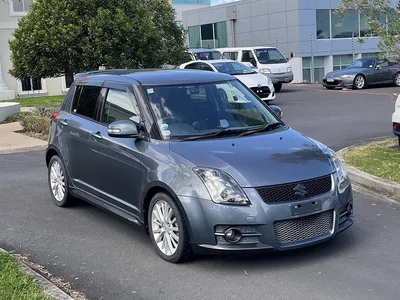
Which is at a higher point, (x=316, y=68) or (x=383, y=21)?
(x=383, y=21)

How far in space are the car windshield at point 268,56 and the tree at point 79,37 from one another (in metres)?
9.77

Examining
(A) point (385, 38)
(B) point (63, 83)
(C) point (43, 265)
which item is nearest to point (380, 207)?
(A) point (385, 38)

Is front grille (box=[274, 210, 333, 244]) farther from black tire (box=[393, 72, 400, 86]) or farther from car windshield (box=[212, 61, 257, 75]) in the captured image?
black tire (box=[393, 72, 400, 86])

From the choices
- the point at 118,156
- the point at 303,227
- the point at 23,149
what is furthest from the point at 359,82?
the point at 303,227

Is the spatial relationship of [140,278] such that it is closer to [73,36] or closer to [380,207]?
[380,207]

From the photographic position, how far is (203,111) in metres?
6.04

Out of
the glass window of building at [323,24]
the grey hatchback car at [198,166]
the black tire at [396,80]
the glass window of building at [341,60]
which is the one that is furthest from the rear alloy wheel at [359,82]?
the grey hatchback car at [198,166]

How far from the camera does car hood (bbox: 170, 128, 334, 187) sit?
16.4ft

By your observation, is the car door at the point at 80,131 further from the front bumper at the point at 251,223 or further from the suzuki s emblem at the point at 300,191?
the suzuki s emblem at the point at 300,191

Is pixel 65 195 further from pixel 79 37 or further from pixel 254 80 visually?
pixel 254 80

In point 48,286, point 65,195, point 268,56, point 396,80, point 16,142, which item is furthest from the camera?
point 396,80

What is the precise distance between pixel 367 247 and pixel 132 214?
2.34 meters

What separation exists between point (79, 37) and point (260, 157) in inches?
433

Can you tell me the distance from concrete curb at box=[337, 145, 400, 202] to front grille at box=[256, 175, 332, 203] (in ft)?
8.83
